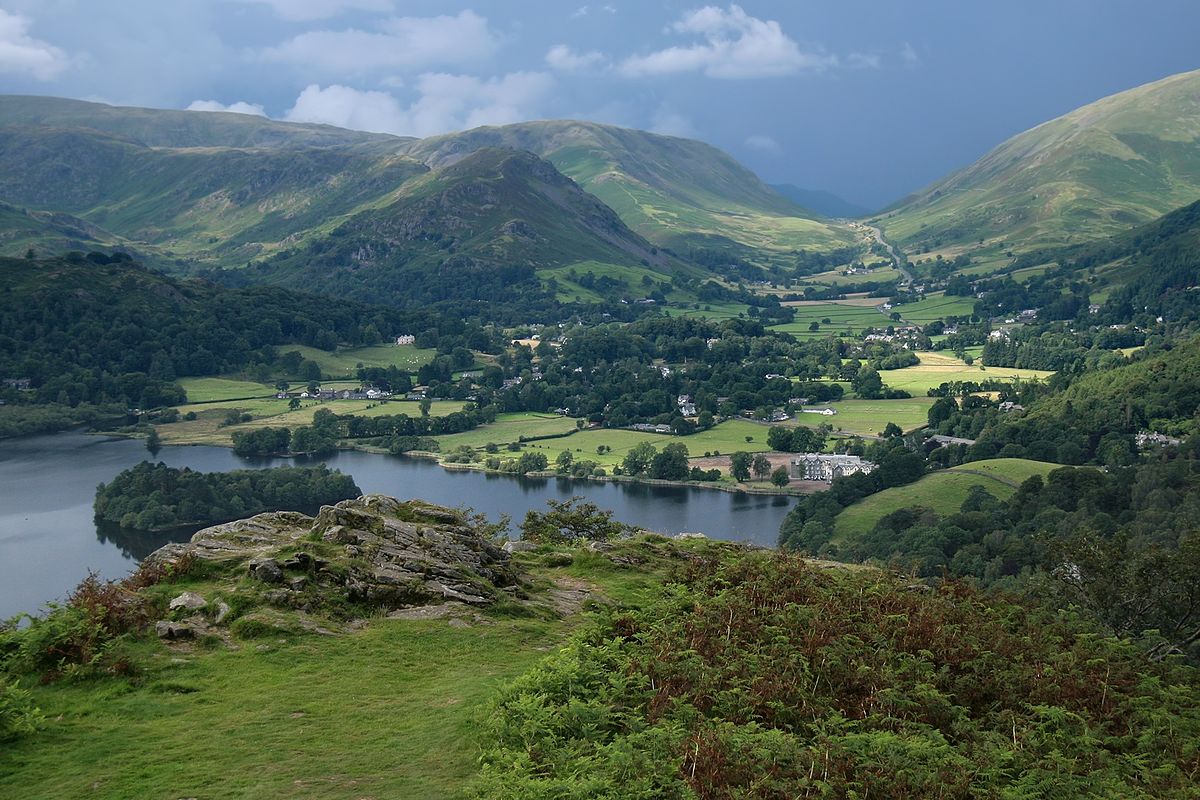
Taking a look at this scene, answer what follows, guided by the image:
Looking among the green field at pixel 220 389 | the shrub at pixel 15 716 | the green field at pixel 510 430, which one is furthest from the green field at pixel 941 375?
the shrub at pixel 15 716

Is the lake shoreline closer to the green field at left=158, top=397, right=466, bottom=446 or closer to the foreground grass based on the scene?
the green field at left=158, top=397, right=466, bottom=446

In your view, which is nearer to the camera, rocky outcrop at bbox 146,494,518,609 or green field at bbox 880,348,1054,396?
rocky outcrop at bbox 146,494,518,609

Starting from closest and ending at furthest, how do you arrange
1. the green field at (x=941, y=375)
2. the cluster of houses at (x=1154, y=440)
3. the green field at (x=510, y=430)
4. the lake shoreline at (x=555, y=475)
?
the cluster of houses at (x=1154, y=440) < the lake shoreline at (x=555, y=475) < the green field at (x=510, y=430) < the green field at (x=941, y=375)

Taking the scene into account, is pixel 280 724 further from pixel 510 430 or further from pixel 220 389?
pixel 220 389

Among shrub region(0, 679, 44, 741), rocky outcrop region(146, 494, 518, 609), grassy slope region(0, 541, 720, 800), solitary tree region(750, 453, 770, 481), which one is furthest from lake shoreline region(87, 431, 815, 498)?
shrub region(0, 679, 44, 741)

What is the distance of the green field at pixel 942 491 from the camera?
3824 inches

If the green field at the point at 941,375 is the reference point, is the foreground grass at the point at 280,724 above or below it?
above

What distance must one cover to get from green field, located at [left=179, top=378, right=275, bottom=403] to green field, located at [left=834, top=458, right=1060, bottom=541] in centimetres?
12333

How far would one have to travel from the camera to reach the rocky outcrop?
26.6 m

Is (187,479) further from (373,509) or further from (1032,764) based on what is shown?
(1032,764)

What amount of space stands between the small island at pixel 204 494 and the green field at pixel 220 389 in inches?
2711

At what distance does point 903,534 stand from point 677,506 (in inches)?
1296

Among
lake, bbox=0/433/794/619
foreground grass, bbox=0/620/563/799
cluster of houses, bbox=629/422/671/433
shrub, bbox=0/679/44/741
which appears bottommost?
lake, bbox=0/433/794/619

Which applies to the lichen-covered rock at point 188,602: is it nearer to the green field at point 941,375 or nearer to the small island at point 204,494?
the small island at point 204,494
